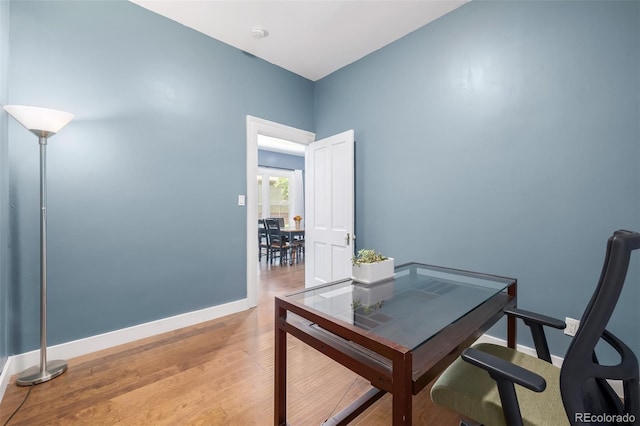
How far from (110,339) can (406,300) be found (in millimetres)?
2475

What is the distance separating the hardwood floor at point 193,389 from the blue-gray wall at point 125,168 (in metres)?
0.43

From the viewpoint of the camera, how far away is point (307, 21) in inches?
102

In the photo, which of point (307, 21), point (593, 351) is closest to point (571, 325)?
point (593, 351)

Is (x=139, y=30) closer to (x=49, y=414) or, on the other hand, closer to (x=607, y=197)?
(x=49, y=414)

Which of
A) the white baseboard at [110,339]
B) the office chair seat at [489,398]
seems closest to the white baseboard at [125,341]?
the white baseboard at [110,339]

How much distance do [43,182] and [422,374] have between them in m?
2.56

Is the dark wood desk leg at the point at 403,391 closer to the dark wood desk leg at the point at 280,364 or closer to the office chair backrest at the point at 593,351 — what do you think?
the office chair backrest at the point at 593,351

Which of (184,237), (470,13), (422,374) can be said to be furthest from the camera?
(184,237)

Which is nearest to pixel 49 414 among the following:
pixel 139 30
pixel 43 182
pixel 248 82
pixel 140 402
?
pixel 140 402

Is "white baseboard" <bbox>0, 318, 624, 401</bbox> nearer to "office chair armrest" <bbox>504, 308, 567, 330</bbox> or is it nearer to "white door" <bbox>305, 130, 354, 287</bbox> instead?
"office chair armrest" <bbox>504, 308, 567, 330</bbox>

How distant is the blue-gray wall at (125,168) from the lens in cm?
198

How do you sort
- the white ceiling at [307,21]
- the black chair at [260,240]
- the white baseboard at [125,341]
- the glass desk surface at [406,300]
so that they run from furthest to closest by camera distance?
the black chair at [260,240] → the white ceiling at [307,21] → the white baseboard at [125,341] → the glass desk surface at [406,300]

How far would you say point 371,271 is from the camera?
5.08 ft

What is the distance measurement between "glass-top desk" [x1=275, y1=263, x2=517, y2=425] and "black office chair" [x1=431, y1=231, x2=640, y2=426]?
0.15m
